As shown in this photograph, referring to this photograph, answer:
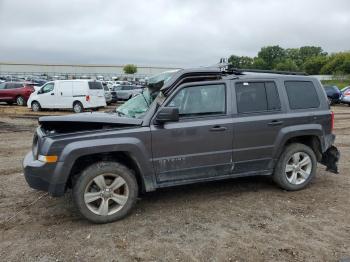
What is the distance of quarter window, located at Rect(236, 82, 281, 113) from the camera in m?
5.73

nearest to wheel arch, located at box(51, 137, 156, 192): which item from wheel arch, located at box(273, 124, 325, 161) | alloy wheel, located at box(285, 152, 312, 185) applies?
wheel arch, located at box(273, 124, 325, 161)

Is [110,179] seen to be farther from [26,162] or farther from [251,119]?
[251,119]

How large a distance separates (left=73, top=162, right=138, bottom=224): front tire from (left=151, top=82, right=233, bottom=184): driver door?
45 cm

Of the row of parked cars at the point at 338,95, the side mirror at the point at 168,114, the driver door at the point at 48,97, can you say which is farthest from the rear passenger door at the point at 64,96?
the row of parked cars at the point at 338,95

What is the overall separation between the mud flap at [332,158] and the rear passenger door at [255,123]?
4.37 ft

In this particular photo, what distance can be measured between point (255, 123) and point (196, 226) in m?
1.79

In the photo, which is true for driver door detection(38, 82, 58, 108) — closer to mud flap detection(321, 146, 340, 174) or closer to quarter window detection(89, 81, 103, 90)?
quarter window detection(89, 81, 103, 90)

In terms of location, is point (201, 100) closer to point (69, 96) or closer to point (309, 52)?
point (69, 96)

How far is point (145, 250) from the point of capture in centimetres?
424

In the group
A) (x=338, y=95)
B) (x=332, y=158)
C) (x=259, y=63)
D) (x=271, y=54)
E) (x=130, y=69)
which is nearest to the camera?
(x=332, y=158)

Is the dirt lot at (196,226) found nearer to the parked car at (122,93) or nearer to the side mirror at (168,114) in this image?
the side mirror at (168,114)

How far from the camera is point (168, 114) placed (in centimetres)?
496

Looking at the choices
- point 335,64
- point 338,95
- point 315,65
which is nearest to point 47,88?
point 338,95

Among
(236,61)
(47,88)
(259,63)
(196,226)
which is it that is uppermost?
(259,63)
